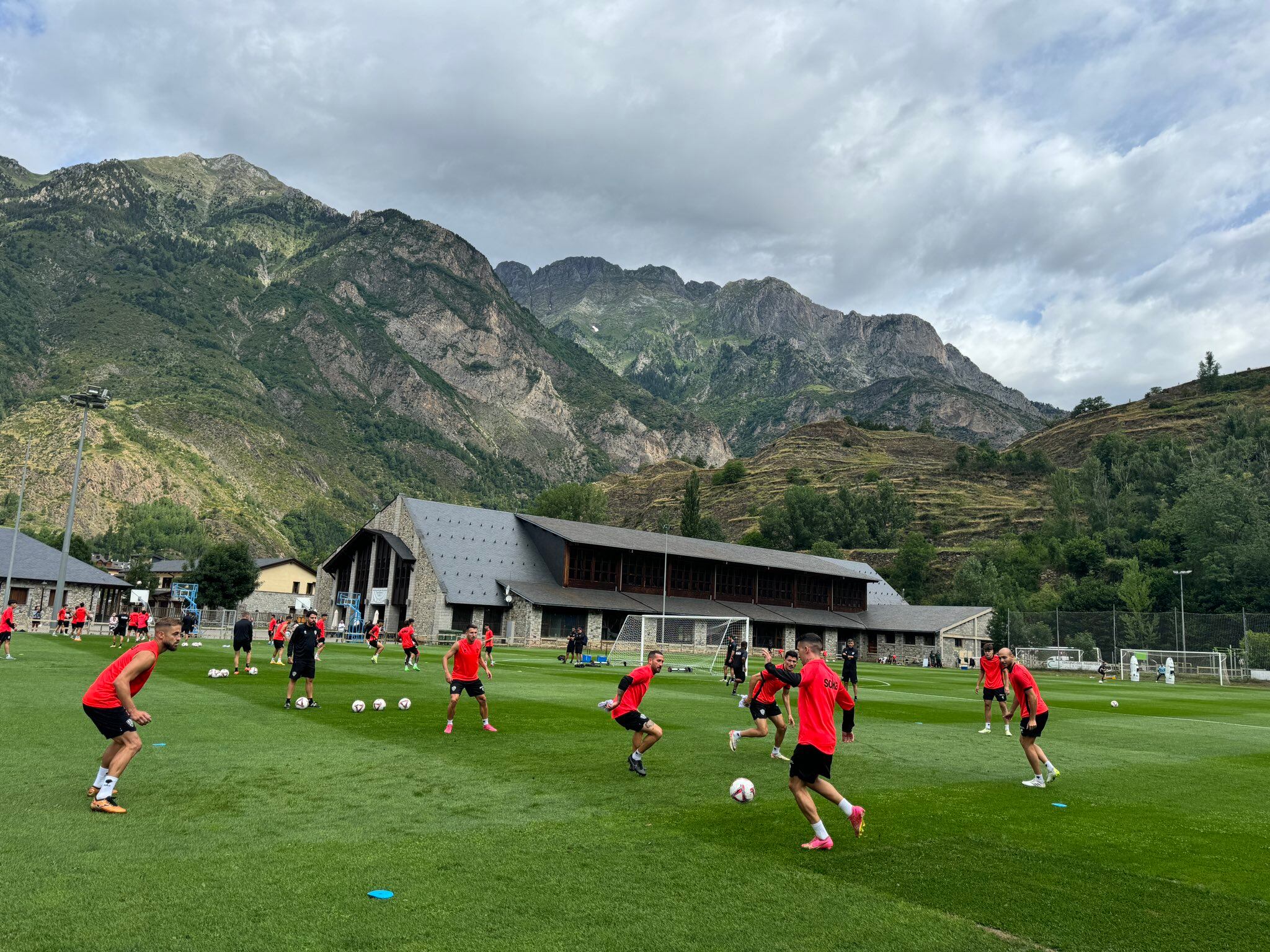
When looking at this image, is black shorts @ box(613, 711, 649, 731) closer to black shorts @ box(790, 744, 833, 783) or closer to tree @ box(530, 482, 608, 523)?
black shorts @ box(790, 744, 833, 783)

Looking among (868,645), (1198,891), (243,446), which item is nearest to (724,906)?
(1198,891)

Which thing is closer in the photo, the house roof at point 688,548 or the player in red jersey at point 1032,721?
the player in red jersey at point 1032,721

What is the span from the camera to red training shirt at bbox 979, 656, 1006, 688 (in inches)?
692

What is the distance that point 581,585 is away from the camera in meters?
64.7

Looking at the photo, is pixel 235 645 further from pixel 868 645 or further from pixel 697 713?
pixel 868 645

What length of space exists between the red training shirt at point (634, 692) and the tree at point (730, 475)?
156896mm

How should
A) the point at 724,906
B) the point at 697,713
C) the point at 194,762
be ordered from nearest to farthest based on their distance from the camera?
the point at 724,906
the point at 194,762
the point at 697,713

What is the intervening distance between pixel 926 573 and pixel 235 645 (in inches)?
3670

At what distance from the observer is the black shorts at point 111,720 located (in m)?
8.37

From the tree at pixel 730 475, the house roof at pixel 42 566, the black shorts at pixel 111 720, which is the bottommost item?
the black shorts at pixel 111 720

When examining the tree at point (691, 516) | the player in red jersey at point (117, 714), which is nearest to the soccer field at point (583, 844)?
the player in red jersey at point (117, 714)

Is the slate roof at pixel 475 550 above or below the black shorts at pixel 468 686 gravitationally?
above

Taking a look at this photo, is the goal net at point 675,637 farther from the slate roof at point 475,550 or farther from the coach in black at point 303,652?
the coach in black at point 303,652

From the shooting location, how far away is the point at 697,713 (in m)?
19.3
